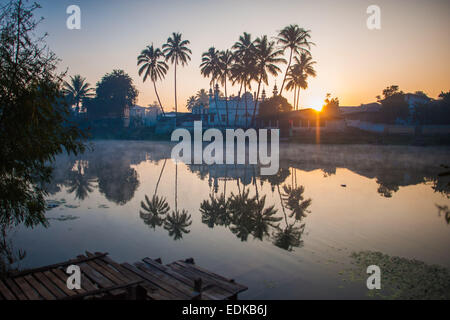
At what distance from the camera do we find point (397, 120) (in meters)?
54.3

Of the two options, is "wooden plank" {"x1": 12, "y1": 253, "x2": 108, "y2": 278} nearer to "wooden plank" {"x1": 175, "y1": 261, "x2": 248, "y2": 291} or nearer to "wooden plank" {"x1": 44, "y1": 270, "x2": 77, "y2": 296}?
"wooden plank" {"x1": 44, "y1": 270, "x2": 77, "y2": 296}

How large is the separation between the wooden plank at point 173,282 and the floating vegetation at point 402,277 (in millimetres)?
3745

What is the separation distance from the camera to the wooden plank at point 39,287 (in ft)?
16.7

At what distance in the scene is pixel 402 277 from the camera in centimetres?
713

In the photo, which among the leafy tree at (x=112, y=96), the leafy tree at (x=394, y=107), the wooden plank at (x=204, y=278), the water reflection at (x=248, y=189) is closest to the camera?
the wooden plank at (x=204, y=278)

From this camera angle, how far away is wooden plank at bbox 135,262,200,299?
5466 mm

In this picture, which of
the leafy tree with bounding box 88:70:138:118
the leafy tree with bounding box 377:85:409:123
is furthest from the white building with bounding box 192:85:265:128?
the leafy tree with bounding box 377:85:409:123

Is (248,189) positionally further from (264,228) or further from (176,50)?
(176,50)

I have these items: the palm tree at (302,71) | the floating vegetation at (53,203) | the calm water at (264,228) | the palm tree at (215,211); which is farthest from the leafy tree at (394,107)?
the floating vegetation at (53,203)

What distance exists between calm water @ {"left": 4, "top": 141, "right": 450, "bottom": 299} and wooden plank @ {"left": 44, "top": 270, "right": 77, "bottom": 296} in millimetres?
2414

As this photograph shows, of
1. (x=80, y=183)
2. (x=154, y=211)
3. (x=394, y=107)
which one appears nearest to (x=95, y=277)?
(x=154, y=211)

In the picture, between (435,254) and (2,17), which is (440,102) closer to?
(435,254)

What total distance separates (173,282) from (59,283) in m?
2.00

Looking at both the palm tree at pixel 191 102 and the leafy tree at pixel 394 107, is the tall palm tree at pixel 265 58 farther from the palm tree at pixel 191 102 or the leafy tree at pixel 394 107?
the palm tree at pixel 191 102
